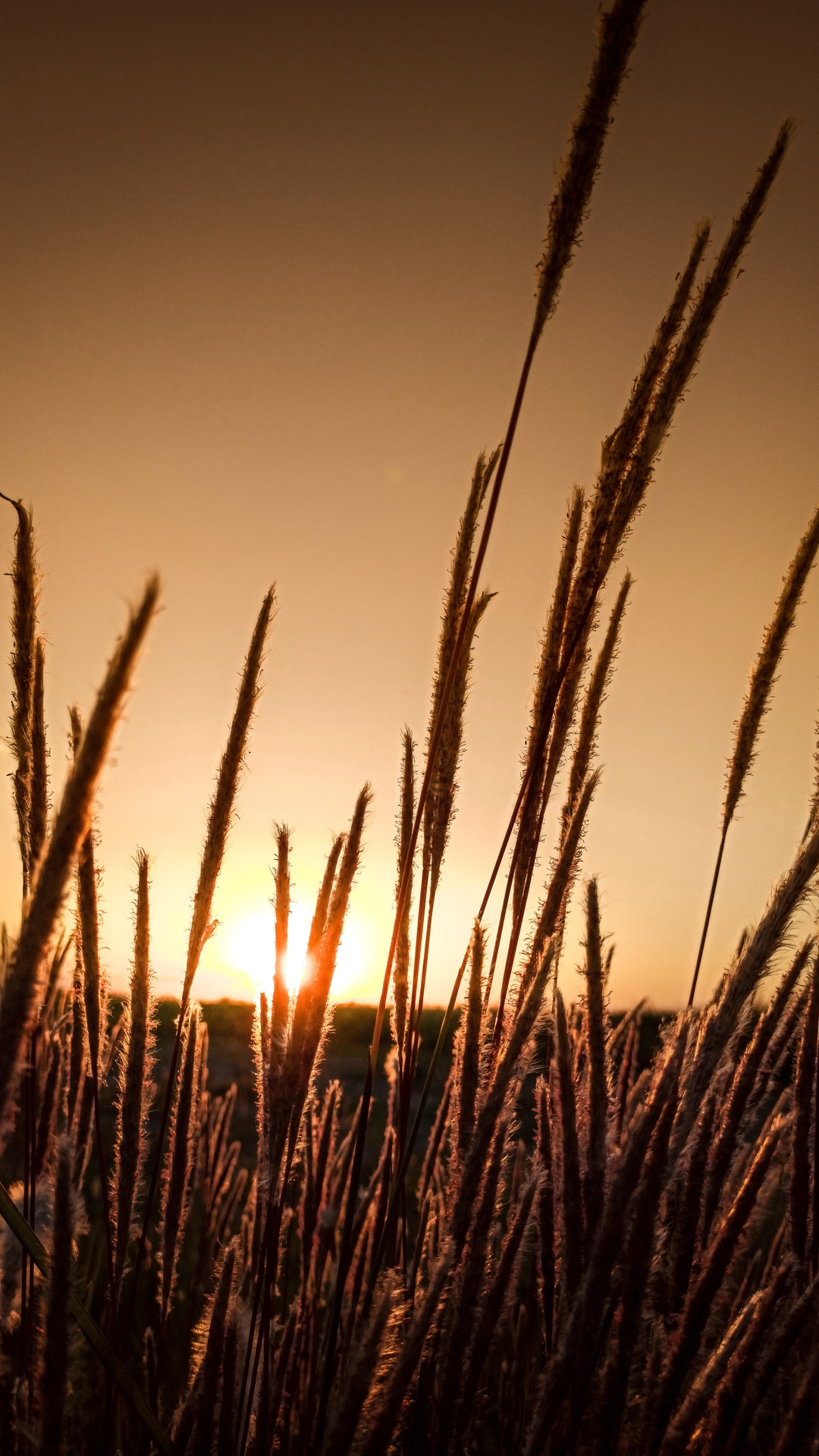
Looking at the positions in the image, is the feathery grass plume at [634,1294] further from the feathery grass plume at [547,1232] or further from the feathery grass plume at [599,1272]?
the feathery grass plume at [547,1232]

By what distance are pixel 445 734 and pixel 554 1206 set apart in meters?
0.70

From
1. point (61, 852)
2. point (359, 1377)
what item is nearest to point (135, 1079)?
point (359, 1377)

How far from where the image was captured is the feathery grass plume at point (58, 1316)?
21.1 inches

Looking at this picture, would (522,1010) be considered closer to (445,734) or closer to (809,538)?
(445,734)

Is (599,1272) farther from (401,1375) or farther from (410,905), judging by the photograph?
(410,905)

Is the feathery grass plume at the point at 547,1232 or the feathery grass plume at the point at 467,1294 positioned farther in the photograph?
the feathery grass plume at the point at 547,1232

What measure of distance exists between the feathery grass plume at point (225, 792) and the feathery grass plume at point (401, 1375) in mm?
520

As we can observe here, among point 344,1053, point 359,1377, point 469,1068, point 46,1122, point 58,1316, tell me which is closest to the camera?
point 58,1316

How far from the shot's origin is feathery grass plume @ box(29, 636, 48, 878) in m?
0.96

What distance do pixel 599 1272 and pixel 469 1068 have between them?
0.88ft

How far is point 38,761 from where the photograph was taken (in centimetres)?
97

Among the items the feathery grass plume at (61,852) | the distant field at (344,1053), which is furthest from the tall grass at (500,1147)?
the distant field at (344,1053)

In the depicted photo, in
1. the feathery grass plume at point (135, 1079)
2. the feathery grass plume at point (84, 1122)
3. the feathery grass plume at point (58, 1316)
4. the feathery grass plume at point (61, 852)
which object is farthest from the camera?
the feathery grass plume at point (84, 1122)

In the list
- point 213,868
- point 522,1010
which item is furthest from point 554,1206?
point 213,868
